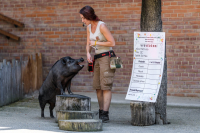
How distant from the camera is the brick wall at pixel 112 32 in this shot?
28.6 feet

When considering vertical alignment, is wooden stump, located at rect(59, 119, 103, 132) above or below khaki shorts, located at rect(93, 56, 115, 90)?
below

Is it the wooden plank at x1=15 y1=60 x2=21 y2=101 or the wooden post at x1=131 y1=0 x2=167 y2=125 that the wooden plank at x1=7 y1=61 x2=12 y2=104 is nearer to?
the wooden plank at x1=15 y1=60 x2=21 y2=101

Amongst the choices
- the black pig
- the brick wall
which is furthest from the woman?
the brick wall

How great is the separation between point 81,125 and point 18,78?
12.9 ft

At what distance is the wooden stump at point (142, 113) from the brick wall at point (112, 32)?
3.65m

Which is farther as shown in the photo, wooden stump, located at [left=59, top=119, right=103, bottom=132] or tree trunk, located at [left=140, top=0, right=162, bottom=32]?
tree trunk, located at [left=140, top=0, right=162, bottom=32]

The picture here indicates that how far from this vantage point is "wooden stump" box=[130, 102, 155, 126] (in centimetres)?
529

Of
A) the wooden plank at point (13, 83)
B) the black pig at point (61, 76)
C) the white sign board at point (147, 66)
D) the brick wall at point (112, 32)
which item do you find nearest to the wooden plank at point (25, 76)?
the wooden plank at point (13, 83)

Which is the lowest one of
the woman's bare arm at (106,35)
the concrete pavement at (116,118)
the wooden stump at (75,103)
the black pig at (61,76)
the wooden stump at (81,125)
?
the concrete pavement at (116,118)

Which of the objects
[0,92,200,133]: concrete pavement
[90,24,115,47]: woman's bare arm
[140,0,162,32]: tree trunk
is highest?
[140,0,162,32]: tree trunk

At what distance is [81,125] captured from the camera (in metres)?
4.73

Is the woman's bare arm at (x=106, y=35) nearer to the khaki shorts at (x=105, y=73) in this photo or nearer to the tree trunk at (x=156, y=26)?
the khaki shorts at (x=105, y=73)

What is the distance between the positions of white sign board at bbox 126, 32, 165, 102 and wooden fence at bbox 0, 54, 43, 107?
3350 millimetres

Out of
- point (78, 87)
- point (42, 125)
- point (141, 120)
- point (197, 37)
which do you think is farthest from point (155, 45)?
point (78, 87)
